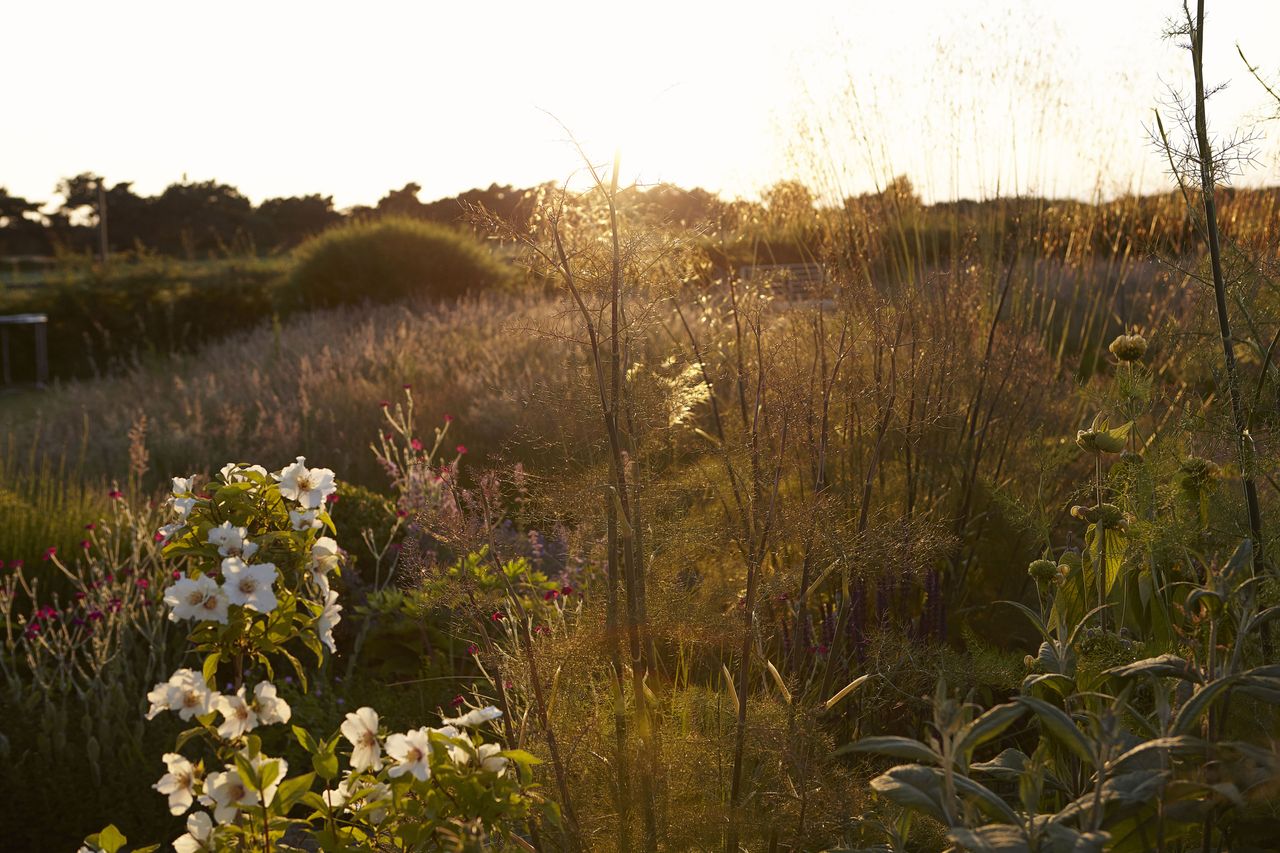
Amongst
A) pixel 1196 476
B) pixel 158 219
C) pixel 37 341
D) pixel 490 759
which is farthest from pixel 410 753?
pixel 158 219

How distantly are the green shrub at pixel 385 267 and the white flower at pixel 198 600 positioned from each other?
1368 cm

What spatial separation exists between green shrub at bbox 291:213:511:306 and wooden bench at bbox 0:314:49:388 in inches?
131

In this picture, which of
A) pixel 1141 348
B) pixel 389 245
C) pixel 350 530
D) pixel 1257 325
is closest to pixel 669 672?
pixel 1141 348

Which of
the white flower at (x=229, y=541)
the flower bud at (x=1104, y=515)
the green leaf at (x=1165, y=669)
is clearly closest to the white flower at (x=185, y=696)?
the white flower at (x=229, y=541)

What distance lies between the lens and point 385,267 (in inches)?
603

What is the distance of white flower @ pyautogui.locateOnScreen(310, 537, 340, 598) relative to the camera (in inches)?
78.2

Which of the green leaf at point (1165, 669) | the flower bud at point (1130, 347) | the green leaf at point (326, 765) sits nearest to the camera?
the green leaf at point (1165, 669)

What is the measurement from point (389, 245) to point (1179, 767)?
14737mm

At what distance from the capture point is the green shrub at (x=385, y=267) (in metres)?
15.3

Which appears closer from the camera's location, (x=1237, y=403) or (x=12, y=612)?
(x=1237, y=403)

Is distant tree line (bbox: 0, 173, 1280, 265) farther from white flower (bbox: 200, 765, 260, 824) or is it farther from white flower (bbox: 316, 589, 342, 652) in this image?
white flower (bbox: 200, 765, 260, 824)

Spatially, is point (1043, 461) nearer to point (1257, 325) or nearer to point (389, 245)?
point (1257, 325)

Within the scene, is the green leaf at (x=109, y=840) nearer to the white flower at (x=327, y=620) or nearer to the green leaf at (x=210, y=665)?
the green leaf at (x=210, y=665)

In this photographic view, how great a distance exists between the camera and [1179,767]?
Result: 1627mm
